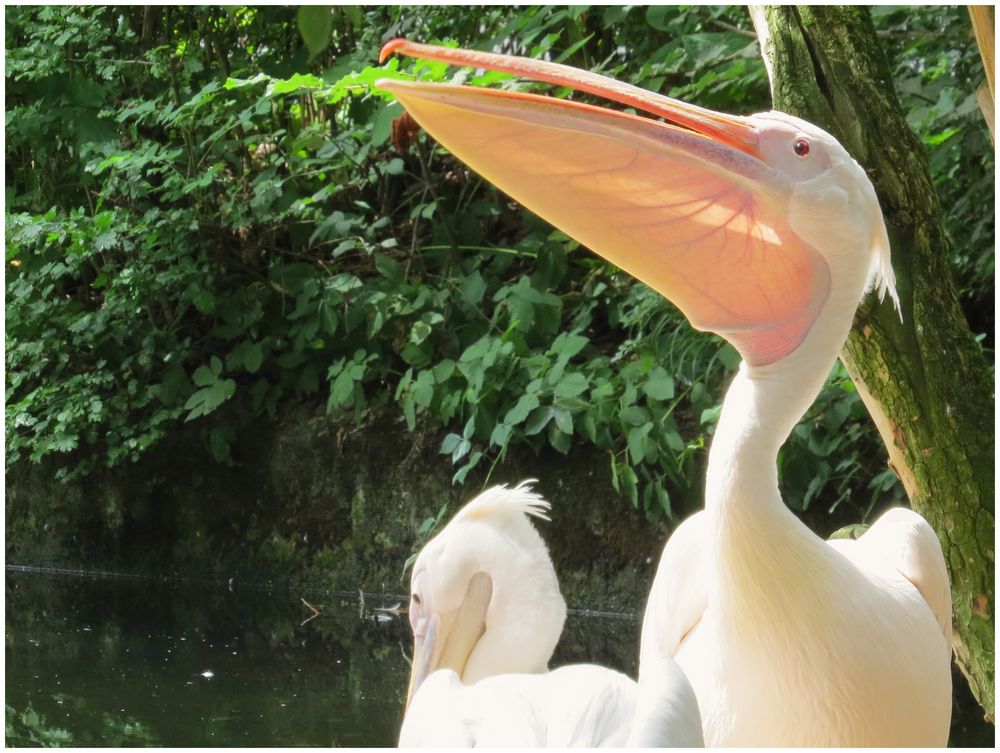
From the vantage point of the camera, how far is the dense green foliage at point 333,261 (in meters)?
4.28

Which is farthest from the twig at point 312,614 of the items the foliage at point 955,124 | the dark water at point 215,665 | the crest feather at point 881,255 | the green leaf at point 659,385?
the crest feather at point 881,255

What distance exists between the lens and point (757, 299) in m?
1.72

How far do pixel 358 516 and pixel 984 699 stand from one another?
9.56 ft

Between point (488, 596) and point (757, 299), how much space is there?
27.3 inches

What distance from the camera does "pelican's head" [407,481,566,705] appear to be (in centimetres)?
196

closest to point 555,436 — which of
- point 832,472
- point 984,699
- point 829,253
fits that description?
point 832,472

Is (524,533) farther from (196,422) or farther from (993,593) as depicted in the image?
(196,422)

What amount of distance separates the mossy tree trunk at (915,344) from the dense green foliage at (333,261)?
5.68 feet

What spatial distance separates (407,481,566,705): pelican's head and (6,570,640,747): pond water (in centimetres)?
115

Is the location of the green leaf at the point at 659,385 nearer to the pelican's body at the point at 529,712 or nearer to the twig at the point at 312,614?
the twig at the point at 312,614

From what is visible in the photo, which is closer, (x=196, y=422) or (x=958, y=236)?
(x=958, y=236)

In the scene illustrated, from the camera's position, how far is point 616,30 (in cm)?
535

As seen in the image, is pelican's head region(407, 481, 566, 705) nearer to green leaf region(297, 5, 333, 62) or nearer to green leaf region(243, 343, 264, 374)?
green leaf region(297, 5, 333, 62)

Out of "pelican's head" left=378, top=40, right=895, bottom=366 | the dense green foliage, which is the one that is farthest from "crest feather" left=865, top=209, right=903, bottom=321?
the dense green foliage
